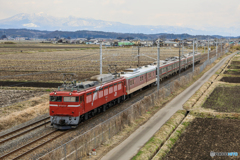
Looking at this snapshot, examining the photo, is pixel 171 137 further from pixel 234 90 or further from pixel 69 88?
pixel 234 90

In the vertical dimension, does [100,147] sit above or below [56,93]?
below

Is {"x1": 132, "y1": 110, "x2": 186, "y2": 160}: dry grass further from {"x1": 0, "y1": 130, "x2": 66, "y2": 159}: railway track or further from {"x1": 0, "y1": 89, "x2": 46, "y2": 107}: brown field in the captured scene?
{"x1": 0, "y1": 89, "x2": 46, "y2": 107}: brown field

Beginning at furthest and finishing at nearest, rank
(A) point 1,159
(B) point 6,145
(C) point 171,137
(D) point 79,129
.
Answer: (D) point 79,129 < (C) point 171,137 < (B) point 6,145 < (A) point 1,159

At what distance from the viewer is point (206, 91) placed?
46.2 meters

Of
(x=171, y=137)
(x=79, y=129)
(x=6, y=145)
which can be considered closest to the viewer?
(x=6, y=145)

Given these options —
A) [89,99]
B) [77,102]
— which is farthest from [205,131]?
[77,102]

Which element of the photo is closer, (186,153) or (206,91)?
(186,153)

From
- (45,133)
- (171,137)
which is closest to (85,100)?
(45,133)

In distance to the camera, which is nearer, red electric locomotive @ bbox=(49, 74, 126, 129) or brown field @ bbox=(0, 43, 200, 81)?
red electric locomotive @ bbox=(49, 74, 126, 129)

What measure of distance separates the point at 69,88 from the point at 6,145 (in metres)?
7.27

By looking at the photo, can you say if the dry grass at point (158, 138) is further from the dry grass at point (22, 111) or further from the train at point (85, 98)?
the dry grass at point (22, 111)

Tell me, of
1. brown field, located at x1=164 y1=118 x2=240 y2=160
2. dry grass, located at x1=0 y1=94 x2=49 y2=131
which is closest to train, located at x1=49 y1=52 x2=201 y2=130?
dry grass, located at x1=0 y1=94 x2=49 y2=131

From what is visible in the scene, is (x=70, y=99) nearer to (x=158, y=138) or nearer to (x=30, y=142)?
(x=30, y=142)

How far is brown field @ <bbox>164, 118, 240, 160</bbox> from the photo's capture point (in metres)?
20.4
